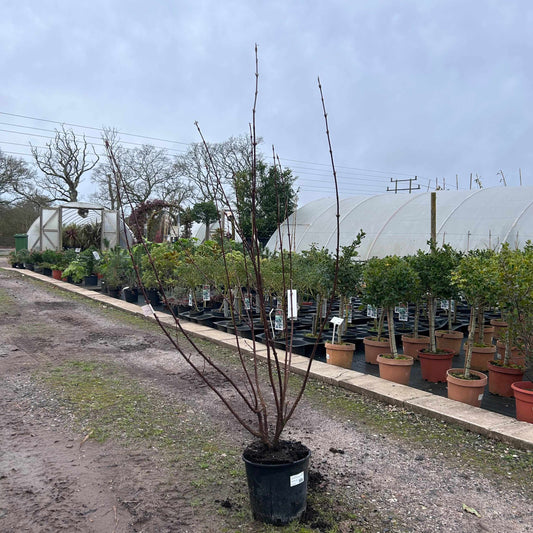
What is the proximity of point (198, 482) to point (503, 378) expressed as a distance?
11.2ft

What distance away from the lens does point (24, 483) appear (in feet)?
10.3

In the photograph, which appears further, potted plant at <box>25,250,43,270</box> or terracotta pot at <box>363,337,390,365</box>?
potted plant at <box>25,250,43,270</box>

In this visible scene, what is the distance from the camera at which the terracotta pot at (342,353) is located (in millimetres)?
6121

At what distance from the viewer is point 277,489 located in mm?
2619

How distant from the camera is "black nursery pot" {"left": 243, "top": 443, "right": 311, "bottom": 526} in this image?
2.61 metres

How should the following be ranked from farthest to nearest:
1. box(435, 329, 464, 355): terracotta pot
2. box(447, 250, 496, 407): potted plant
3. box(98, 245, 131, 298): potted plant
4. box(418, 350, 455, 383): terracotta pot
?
box(98, 245, 131, 298): potted plant
box(435, 329, 464, 355): terracotta pot
box(418, 350, 455, 383): terracotta pot
box(447, 250, 496, 407): potted plant

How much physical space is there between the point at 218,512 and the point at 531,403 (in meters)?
2.76

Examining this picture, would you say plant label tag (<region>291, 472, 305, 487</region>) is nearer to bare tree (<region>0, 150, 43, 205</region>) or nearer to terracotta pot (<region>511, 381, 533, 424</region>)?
terracotta pot (<region>511, 381, 533, 424</region>)

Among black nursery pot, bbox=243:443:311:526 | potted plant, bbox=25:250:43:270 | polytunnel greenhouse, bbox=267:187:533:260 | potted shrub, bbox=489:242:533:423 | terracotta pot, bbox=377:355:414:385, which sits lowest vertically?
black nursery pot, bbox=243:443:311:526

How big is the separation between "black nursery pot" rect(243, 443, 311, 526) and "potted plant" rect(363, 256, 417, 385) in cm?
294

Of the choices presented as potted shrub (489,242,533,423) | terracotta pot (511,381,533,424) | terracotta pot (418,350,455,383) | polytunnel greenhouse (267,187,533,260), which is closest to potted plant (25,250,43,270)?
polytunnel greenhouse (267,187,533,260)

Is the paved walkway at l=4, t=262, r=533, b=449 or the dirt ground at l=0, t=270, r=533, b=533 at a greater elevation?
the paved walkway at l=4, t=262, r=533, b=449

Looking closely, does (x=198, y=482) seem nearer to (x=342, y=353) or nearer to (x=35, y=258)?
(x=342, y=353)

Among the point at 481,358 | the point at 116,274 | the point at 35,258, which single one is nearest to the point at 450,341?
the point at 481,358
